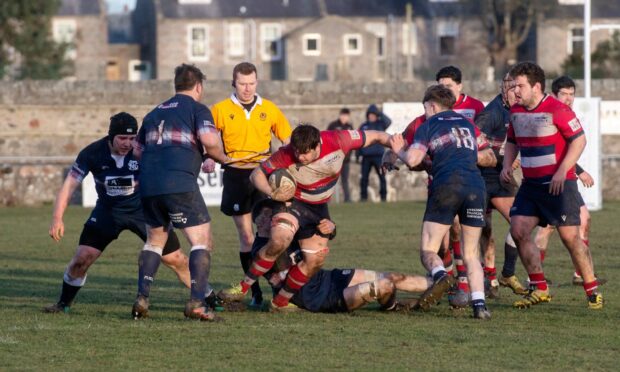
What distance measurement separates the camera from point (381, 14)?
6806cm

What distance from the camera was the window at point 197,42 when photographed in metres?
67.6

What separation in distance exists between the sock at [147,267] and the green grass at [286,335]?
0.90 ft

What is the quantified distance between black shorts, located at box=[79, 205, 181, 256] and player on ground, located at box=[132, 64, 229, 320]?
68 cm

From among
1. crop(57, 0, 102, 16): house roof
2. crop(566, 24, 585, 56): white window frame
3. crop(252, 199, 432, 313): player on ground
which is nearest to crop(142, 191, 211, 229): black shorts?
crop(252, 199, 432, 313): player on ground

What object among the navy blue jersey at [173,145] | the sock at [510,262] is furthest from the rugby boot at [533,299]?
the navy blue jersey at [173,145]

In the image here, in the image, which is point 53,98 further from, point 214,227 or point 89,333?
point 89,333

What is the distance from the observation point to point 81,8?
238 feet

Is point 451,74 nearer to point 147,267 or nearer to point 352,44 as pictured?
point 147,267

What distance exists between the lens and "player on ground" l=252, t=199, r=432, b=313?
10.2m

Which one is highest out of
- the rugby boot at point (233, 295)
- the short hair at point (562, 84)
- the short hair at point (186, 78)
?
the short hair at point (186, 78)

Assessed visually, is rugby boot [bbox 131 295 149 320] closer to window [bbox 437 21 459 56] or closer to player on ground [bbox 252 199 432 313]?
player on ground [bbox 252 199 432 313]

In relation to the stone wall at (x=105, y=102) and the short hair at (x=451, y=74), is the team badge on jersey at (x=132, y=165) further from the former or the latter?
the stone wall at (x=105, y=102)

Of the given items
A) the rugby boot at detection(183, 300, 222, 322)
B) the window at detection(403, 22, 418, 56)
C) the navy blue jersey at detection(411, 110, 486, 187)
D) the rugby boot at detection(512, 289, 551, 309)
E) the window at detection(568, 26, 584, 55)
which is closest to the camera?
the rugby boot at detection(183, 300, 222, 322)

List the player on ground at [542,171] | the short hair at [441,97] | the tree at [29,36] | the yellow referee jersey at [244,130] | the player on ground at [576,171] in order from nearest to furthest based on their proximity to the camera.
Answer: the short hair at [441,97] < the player on ground at [542,171] < the yellow referee jersey at [244,130] < the player on ground at [576,171] < the tree at [29,36]
